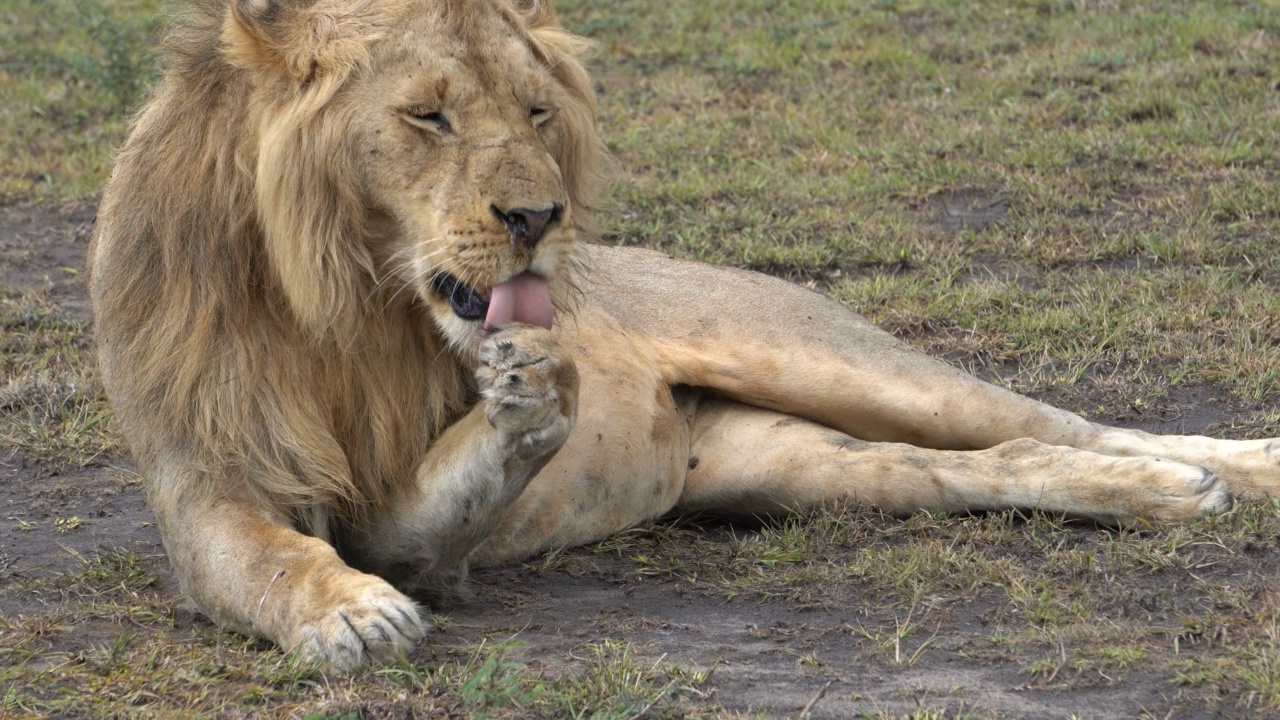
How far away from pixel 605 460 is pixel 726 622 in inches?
29.7

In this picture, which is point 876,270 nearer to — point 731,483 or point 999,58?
point 731,483

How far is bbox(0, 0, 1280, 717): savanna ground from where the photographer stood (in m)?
2.98

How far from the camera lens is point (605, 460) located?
4.10m

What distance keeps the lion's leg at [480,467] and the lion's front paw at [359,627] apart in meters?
0.35

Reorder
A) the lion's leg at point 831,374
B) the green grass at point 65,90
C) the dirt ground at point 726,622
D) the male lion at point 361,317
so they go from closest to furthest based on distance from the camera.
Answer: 1. the dirt ground at point 726,622
2. the male lion at point 361,317
3. the lion's leg at point 831,374
4. the green grass at point 65,90

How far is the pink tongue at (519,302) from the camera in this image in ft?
10.3

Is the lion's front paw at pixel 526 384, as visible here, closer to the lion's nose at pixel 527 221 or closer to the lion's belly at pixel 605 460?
the lion's nose at pixel 527 221

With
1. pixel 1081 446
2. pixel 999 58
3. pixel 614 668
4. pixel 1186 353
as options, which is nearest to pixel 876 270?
pixel 1186 353

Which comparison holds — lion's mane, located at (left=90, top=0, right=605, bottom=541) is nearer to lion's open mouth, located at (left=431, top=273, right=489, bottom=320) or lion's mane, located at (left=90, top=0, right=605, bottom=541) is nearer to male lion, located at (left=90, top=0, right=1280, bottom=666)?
male lion, located at (left=90, top=0, right=1280, bottom=666)

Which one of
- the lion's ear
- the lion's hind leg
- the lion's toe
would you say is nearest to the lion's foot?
the lion's hind leg

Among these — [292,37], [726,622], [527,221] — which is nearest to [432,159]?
[527,221]

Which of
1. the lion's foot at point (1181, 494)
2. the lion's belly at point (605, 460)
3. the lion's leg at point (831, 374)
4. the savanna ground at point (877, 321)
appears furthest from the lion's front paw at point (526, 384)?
the lion's foot at point (1181, 494)

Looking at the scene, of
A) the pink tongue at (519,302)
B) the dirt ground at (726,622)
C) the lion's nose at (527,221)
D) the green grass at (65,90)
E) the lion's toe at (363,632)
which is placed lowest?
the dirt ground at (726,622)

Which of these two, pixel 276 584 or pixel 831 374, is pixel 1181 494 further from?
pixel 276 584
